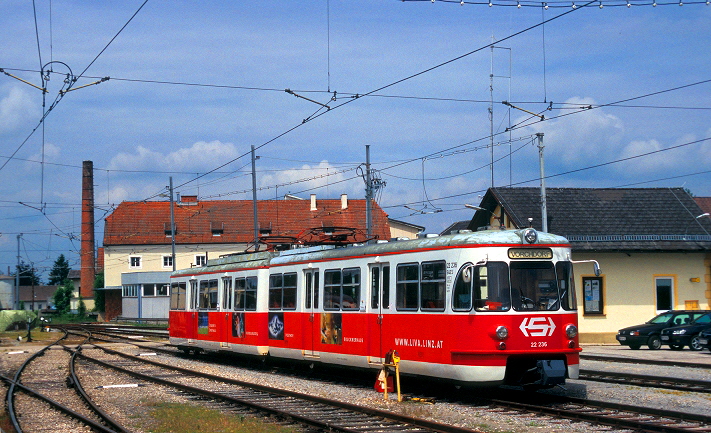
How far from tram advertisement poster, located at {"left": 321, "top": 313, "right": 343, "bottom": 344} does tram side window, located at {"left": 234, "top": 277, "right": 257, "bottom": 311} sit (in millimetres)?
4039

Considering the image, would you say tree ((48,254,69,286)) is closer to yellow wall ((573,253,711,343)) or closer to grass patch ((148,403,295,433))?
yellow wall ((573,253,711,343))

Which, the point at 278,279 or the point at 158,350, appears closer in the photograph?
the point at 278,279

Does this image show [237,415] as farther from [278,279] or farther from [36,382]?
[36,382]

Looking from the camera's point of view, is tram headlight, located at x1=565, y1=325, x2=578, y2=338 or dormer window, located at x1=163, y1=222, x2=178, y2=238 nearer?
tram headlight, located at x1=565, y1=325, x2=578, y2=338

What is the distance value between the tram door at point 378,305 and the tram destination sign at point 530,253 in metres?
2.78

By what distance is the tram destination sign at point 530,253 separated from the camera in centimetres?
1369

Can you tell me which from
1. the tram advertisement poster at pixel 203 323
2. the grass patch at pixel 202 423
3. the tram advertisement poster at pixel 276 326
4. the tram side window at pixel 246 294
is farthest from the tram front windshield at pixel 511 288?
the tram advertisement poster at pixel 203 323

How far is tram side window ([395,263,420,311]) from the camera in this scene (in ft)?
48.6

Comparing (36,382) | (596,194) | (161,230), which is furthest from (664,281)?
(161,230)

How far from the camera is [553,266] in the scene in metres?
14.0

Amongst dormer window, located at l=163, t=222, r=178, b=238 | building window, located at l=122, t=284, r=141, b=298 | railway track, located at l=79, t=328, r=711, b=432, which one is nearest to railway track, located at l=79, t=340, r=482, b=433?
railway track, located at l=79, t=328, r=711, b=432

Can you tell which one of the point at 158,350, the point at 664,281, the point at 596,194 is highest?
the point at 596,194

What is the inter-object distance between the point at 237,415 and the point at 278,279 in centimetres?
738

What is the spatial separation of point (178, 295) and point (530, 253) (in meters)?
17.2
